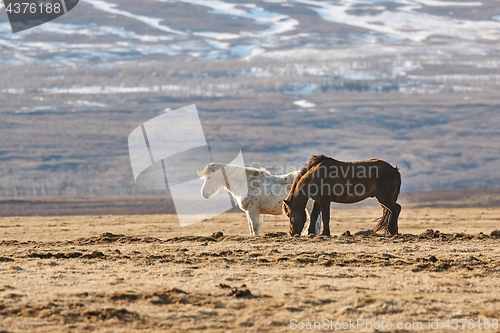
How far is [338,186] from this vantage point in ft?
58.1

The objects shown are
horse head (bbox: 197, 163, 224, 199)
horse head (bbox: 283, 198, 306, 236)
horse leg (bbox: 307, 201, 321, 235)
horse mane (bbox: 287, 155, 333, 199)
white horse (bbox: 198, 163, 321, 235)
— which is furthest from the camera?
horse head (bbox: 197, 163, 224, 199)

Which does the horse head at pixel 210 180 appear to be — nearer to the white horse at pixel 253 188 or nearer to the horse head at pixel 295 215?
the white horse at pixel 253 188

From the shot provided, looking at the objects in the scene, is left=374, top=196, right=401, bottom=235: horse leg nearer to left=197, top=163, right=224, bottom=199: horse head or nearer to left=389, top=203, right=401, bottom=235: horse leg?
left=389, top=203, right=401, bottom=235: horse leg

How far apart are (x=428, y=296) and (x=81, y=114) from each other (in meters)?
119

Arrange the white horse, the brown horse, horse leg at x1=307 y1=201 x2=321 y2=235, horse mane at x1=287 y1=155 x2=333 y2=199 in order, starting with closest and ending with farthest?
the brown horse < horse mane at x1=287 y1=155 x2=333 y2=199 < horse leg at x1=307 y1=201 x2=321 y2=235 < the white horse

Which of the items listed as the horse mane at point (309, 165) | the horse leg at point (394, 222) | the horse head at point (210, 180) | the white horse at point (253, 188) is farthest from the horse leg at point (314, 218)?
the horse head at point (210, 180)

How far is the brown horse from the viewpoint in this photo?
58.1 feet

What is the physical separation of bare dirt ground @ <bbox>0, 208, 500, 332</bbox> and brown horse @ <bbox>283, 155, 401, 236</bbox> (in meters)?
0.73

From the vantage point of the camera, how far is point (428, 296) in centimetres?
1084

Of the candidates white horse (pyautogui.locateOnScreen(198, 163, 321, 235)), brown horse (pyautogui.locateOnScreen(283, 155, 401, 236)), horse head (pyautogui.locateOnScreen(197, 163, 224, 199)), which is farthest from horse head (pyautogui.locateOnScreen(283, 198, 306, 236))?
horse head (pyautogui.locateOnScreen(197, 163, 224, 199))

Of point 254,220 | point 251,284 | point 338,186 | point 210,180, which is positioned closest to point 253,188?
point 254,220

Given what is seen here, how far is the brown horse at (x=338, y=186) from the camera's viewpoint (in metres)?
17.7

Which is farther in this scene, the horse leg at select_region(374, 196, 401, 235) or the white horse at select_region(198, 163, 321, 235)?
the white horse at select_region(198, 163, 321, 235)

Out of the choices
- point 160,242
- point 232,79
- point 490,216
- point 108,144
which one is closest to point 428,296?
point 160,242
